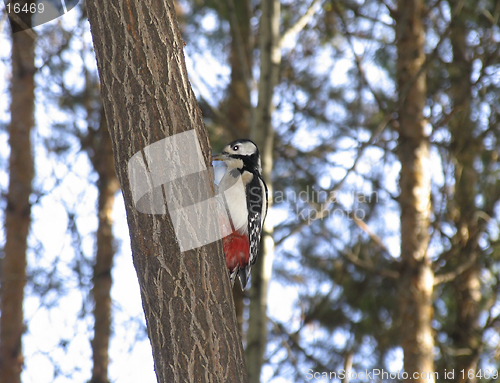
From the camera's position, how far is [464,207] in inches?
215

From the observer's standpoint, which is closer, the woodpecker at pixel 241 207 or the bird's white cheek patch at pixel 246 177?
the woodpecker at pixel 241 207

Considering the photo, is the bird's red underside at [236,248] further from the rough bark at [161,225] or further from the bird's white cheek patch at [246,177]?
the rough bark at [161,225]

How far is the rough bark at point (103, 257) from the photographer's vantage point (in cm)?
435

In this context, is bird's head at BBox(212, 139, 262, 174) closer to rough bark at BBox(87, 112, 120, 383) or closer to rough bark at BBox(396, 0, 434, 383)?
rough bark at BBox(396, 0, 434, 383)

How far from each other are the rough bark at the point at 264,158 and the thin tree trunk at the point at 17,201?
6.23 feet

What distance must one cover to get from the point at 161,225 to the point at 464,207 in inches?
180

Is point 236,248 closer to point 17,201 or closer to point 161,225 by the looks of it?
point 161,225

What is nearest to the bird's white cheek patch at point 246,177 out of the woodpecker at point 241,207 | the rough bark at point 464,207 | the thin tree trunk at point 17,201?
the woodpecker at point 241,207

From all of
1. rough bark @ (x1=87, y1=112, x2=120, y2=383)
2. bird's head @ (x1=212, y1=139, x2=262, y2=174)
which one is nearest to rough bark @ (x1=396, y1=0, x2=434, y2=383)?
bird's head @ (x1=212, y1=139, x2=262, y2=174)

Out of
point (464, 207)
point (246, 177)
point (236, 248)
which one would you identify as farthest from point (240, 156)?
point (464, 207)

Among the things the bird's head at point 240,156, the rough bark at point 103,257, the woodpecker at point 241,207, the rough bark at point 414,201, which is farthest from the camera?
the rough bark at point 103,257

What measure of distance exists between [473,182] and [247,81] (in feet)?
10.5

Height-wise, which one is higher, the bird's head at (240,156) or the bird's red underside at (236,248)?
the bird's head at (240,156)

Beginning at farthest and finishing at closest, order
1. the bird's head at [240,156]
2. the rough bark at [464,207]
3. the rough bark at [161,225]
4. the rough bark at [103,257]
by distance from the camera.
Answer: the rough bark at [464,207] < the rough bark at [103,257] < the bird's head at [240,156] < the rough bark at [161,225]
